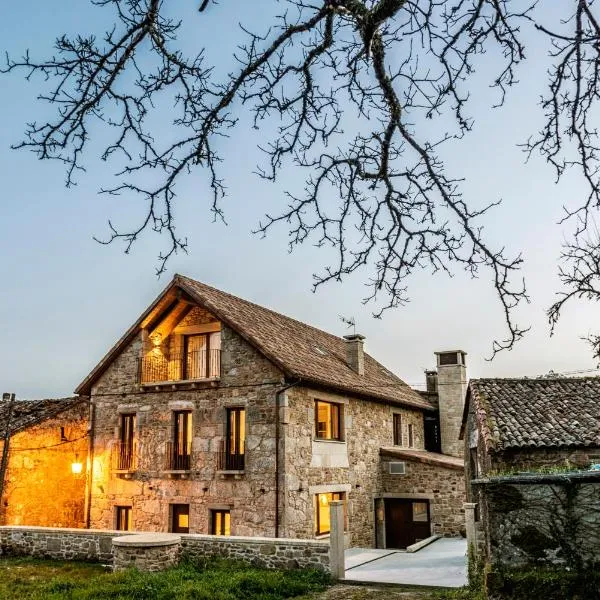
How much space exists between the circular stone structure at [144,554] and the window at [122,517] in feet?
17.3

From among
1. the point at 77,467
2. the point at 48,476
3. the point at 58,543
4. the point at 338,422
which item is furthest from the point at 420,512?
the point at 48,476

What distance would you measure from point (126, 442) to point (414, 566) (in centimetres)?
962

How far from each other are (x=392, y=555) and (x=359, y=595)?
219 inches

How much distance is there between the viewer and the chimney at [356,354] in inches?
931

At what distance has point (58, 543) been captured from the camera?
16.7 m

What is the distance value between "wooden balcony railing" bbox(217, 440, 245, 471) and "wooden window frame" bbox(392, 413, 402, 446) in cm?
775

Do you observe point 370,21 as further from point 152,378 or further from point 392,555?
point 152,378

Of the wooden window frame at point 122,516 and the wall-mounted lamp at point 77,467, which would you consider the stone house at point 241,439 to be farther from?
the wall-mounted lamp at point 77,467

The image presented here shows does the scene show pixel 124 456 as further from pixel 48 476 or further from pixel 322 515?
pixel 322 515

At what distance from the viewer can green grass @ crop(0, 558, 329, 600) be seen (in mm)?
11633

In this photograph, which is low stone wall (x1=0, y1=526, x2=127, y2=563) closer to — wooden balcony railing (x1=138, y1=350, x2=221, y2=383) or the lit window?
wooden balcony railing (x1=138, y1=350, x2=221, y2=383)

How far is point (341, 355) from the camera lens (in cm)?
2461

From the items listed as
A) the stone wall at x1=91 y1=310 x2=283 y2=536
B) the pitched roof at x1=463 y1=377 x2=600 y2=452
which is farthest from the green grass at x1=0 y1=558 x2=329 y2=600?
the pitched roof at x1=463 y1=377 x2=600 y2=452

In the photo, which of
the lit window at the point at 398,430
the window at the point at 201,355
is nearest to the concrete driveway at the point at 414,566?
the lit window at the point at 398,430
